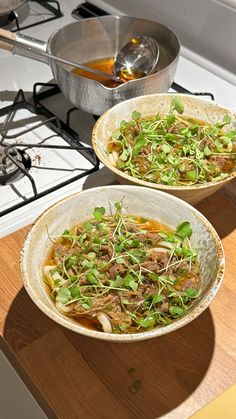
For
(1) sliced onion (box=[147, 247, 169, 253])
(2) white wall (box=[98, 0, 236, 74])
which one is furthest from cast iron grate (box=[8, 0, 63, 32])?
(1) sliced onion (box=[147, 247, 169, 253])

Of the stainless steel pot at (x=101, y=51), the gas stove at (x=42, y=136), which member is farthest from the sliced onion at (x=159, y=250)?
the stainless steel pot at (x=101, y=51)

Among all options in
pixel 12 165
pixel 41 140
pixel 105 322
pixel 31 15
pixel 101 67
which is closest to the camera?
pixel 105 322

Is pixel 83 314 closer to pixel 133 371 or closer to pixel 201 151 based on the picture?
pixel 133 371

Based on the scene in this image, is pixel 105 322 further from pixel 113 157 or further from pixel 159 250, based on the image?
pixel 113 157

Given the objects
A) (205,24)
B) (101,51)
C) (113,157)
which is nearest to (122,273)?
(113,157)

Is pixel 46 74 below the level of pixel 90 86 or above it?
below

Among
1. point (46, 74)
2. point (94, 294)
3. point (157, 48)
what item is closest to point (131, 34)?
point (157, 48)

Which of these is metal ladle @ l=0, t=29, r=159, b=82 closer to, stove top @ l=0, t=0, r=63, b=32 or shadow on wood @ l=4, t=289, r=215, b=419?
stove top @ l=0, t=0, r=63, b=32
